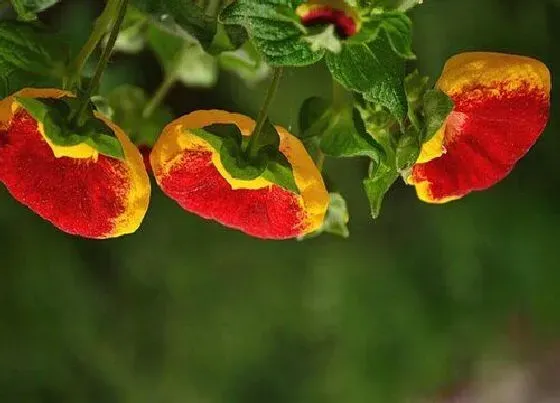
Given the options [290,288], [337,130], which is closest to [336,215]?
[337,130]

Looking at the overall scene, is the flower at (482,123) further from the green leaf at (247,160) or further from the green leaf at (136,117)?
the green leaf at (136,117)

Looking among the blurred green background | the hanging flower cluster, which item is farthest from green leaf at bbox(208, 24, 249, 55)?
the blurred green background

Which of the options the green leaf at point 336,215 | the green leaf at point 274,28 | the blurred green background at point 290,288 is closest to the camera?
the green leaf at point 274,28

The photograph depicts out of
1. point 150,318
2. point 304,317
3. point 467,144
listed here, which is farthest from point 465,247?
point 467,144

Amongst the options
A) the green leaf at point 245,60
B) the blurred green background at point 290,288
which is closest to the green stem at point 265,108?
the green leaf at point 245,60

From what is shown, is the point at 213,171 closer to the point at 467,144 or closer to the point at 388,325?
the point at 467,144

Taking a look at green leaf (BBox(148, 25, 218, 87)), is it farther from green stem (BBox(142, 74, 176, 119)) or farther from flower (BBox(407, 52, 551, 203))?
flower (BBox(407, 52, 551, 203))
